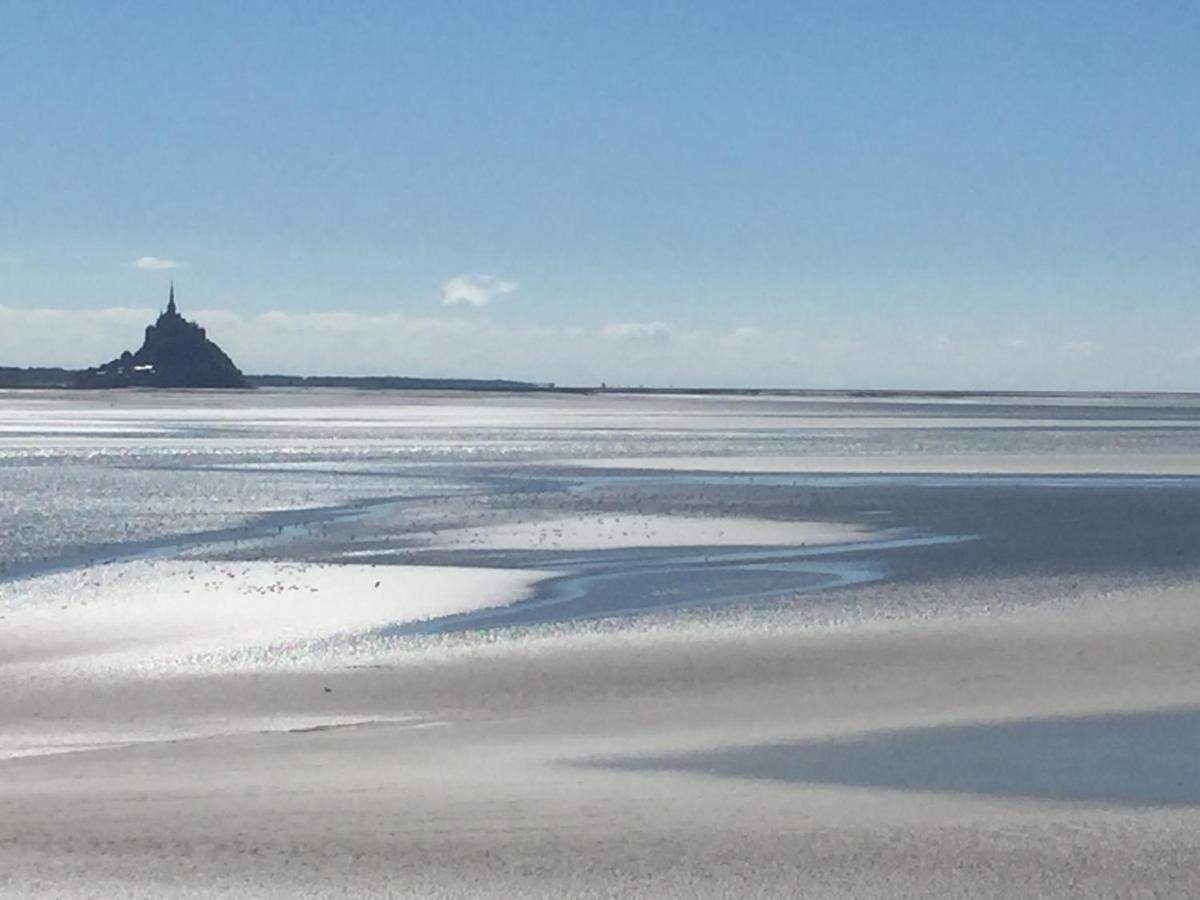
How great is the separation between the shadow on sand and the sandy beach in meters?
0.04

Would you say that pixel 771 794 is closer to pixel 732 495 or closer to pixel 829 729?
pixel 829 729

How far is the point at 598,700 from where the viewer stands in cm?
1245

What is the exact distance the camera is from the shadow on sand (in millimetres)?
9602

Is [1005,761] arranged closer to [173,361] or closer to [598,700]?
[598,700]

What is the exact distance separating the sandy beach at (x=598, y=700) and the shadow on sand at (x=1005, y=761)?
4 centimetres

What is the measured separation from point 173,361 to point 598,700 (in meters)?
168

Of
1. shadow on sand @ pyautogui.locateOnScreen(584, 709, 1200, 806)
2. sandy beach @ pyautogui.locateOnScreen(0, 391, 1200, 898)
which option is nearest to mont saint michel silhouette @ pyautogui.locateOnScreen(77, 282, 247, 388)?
sandy beach @ pyautogui.locateOnScreen(0, 391, 1200, 898)

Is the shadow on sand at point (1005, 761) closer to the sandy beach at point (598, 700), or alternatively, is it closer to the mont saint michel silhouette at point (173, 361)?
the sandy beach at point (598, 700)

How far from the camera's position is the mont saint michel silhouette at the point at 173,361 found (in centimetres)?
17375

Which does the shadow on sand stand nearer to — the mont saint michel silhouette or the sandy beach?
the sandy beach

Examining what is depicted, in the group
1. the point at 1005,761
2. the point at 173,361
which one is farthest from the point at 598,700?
the point at 173,361

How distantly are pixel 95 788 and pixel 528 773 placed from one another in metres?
2.57

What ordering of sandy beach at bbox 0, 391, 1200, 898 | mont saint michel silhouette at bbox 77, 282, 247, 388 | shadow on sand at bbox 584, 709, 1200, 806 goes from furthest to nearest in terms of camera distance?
mont saint michel silhouette at bbox 77, 282, 247, 388 → shadow on sand at bbox 584, 709, 1200, 806 → sandy beach at bbox 0, 391, 1200, 898

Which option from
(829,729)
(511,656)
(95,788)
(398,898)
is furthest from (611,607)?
(398,898)
